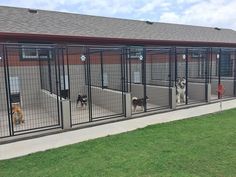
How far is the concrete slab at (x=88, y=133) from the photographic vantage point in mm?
5111

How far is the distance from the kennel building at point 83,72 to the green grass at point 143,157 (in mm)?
1796

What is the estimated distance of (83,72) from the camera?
11.5 meters

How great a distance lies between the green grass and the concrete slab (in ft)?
1.26

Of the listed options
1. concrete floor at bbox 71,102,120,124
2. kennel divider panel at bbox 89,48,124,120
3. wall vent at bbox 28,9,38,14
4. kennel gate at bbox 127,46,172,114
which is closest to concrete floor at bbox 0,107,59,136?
concrete floor at bbox 71,102,120,124

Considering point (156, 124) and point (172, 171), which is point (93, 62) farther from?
point (172, 171)

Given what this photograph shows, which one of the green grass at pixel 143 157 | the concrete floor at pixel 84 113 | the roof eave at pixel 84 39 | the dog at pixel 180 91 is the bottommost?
the green grass at pixel 143 157

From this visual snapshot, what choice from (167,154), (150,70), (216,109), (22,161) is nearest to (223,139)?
(167,154)

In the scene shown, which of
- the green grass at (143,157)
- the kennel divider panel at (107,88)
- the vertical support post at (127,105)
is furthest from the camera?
the kennel divider panel at (107,88)

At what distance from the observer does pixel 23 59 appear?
1002 centimetres

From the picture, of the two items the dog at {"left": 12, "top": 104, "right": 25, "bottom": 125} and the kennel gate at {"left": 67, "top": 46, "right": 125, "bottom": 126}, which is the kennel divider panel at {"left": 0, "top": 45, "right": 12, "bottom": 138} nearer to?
the dog at {"left": 12, "top": 104, "right": 25, "bottom": 125}

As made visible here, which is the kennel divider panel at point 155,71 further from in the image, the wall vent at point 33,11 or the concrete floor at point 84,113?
the wall vent at point 33,11

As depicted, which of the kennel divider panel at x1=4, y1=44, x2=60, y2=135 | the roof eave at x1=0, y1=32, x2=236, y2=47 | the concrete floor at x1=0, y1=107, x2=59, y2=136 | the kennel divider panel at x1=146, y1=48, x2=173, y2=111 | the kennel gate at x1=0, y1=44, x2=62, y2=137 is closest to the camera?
the concrete floor at x1=0, y1=107, x2=59, y2=136

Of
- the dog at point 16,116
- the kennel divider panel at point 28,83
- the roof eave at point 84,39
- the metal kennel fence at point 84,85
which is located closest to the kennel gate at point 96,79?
the metal kennel fence at point 84,85

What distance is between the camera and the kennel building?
7.20 m
